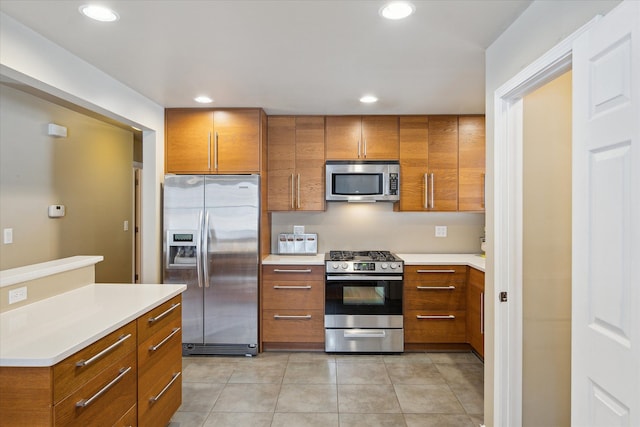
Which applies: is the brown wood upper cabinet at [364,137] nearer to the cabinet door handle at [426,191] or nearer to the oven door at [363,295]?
the cabinet door handle at [426,191]

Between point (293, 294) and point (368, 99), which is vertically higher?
point (368, 99)

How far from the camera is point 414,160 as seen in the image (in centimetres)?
375

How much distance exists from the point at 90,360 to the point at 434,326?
291 cm

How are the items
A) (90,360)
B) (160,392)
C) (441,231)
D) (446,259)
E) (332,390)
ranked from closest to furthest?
(90,360) < (160,392) < (332,390) < (446,259) < (441,231)

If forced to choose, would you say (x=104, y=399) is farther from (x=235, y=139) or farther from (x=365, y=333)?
(x=235, y=139)

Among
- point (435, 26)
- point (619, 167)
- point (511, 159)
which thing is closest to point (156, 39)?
point (435, 26)

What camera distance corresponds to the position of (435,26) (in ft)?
6.24

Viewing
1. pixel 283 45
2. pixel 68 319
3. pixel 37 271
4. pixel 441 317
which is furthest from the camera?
pixel 441 317

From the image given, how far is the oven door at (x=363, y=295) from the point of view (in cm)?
344

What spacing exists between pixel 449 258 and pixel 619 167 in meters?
2.72

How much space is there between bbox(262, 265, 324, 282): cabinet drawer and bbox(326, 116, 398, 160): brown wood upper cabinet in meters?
1.16

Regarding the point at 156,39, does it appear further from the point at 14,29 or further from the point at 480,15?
the point at 480,15

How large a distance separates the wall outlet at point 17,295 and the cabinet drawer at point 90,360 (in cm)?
58

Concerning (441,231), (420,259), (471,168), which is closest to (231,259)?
(420,259)
